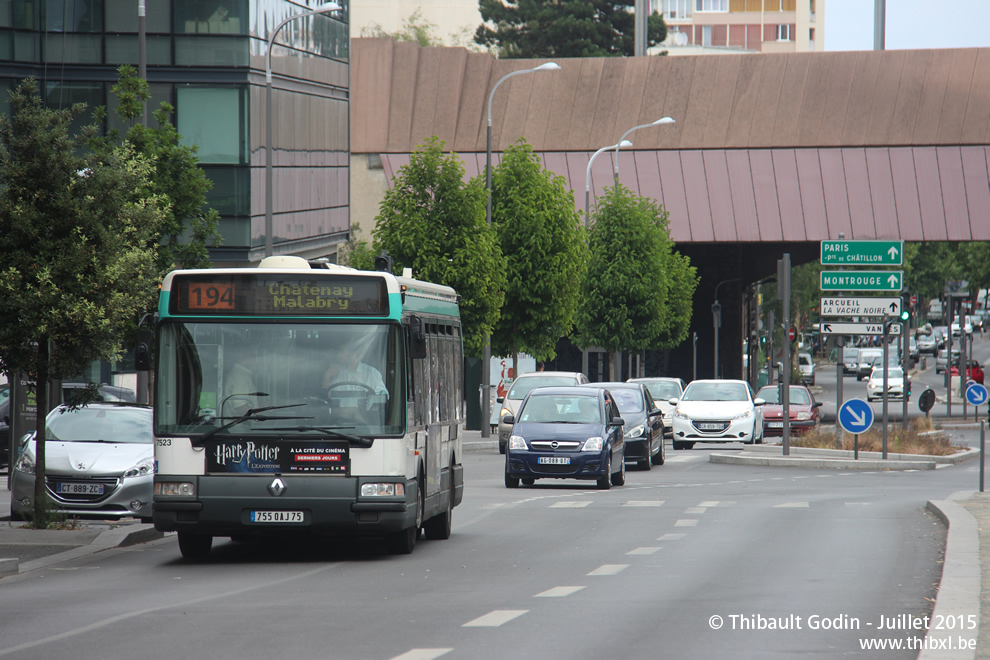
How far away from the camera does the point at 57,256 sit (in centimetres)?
1529

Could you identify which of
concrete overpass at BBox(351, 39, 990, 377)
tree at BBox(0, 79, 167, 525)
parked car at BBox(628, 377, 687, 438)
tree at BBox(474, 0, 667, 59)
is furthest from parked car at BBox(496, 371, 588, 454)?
tree at BBox(474, 0, 667, 59)

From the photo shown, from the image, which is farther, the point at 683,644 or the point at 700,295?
the point at 700,295

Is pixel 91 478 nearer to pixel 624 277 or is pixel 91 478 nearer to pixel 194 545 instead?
pixel 194 545

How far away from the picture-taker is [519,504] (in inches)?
818

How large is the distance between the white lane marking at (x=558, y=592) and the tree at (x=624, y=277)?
42769mm

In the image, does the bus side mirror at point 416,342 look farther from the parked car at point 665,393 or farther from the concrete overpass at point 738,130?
the concrete overpass at point 738,130

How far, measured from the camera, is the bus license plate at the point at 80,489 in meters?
17.2

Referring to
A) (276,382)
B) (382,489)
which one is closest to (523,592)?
(382,489)

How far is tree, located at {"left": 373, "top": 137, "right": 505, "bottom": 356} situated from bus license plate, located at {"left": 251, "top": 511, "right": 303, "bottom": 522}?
25276 millimetres

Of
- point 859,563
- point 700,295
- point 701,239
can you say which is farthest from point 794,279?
point 859,563

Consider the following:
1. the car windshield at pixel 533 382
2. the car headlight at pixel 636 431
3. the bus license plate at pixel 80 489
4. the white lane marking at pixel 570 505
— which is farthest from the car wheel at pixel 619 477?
the bus license plate at pixel 80 489

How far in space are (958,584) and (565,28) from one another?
250 feet

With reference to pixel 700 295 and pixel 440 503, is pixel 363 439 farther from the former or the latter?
pixel 700 295

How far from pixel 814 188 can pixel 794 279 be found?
136 feet
